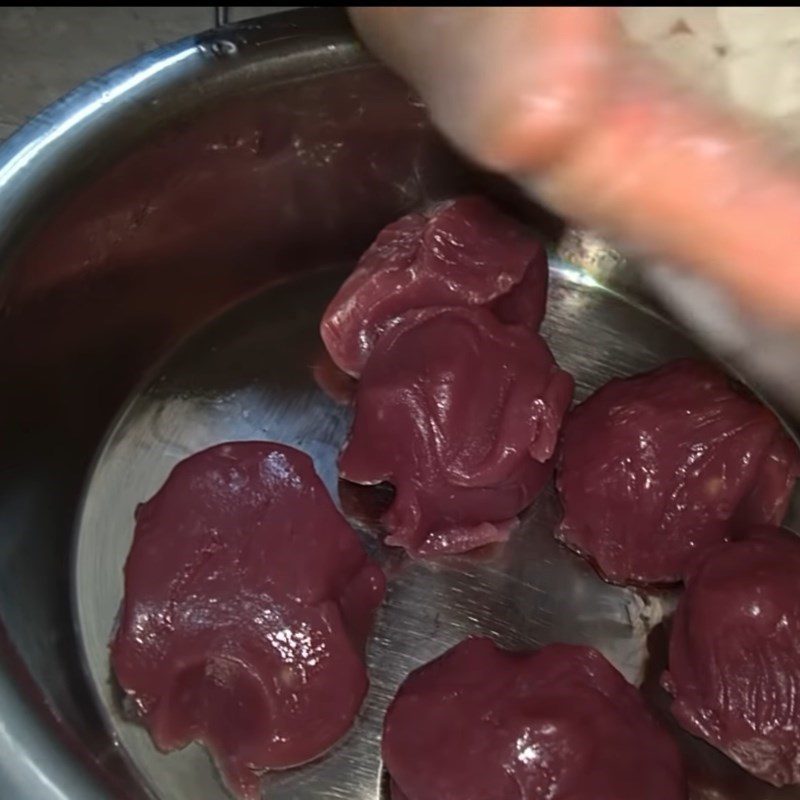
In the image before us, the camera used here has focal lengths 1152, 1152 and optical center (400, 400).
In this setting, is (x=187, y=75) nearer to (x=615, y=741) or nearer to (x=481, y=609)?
(x=481, y=609)

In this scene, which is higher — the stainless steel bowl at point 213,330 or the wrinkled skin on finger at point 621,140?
the wrinkled skin on finger at point 621,140

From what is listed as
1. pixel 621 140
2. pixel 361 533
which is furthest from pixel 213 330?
pixel 621 140

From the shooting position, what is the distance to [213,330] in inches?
71.3

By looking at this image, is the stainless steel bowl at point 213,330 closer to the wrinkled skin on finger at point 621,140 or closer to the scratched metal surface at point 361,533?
the scratched metal surface at point 361,533

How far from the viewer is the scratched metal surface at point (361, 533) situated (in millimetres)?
1444

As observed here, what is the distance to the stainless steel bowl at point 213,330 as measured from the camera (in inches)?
57.4

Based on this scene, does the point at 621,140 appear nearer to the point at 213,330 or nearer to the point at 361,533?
the point at 361,533

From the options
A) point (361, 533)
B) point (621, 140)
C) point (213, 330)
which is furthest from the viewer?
point (213, 330)

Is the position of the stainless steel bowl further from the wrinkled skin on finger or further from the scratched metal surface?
the wrinkled skin on finger

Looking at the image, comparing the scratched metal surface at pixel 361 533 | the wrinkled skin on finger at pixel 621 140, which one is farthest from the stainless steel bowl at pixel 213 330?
the wrinkled skin on finger at pixel 621 140

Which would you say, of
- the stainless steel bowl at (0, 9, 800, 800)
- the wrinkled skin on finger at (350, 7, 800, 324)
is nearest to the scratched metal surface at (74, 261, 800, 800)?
the stainless steel bowl at (0, 9, 800, 800)

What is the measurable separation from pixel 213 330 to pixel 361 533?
0.43 metres

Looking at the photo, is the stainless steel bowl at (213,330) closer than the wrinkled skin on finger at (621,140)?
No

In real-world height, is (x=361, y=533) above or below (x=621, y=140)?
below
